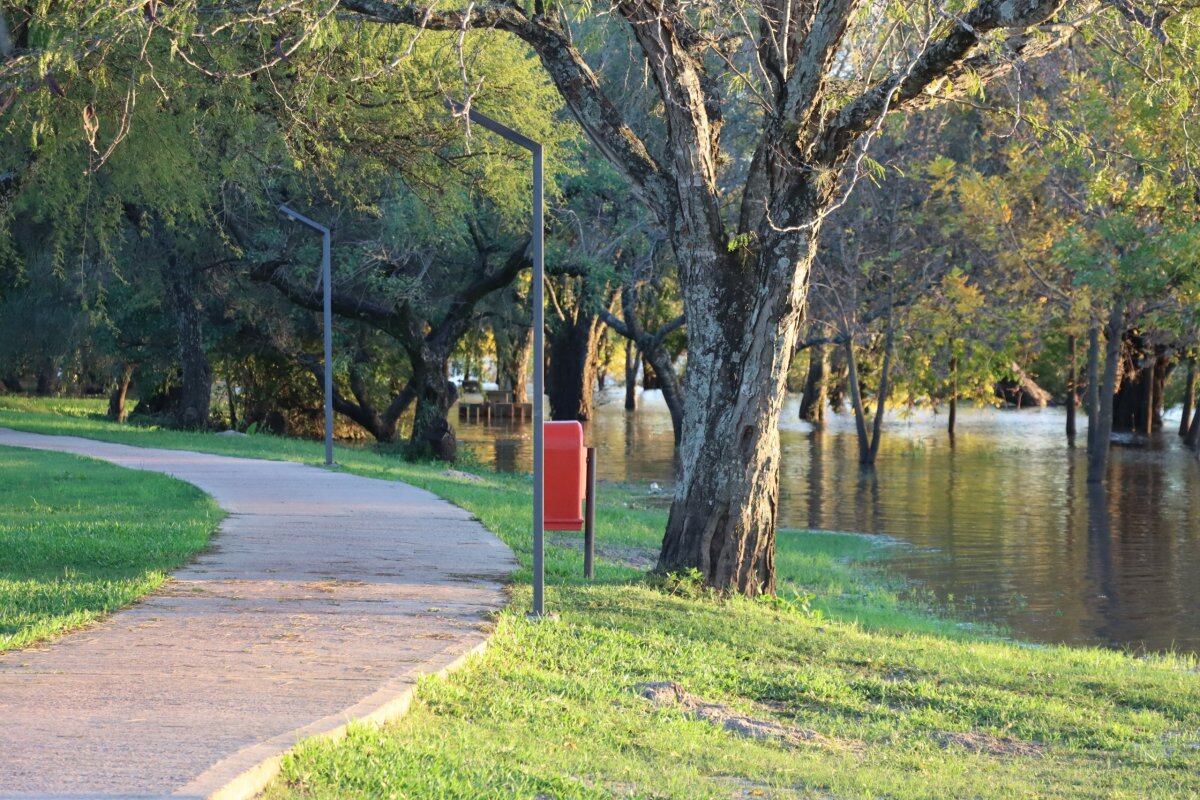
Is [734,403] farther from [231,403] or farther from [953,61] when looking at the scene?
[231,403]

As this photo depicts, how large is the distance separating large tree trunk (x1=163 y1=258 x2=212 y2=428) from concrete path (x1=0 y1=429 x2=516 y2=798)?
16.7 m

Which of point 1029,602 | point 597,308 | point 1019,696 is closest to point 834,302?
point 597,308

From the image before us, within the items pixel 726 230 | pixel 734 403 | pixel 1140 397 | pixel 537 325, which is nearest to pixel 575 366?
pixel 1140 397

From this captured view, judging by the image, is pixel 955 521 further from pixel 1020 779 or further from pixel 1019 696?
pixel 1020 779

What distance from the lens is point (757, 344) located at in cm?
1177

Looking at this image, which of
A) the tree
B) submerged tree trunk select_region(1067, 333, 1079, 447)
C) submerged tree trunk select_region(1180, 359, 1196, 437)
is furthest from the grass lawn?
submerged tree trunk select_region(1180, 359, 1196, 437)

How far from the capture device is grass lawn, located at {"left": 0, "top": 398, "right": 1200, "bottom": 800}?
6398 millimetres

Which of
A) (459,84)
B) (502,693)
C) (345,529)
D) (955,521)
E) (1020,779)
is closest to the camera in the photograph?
(1020,779)

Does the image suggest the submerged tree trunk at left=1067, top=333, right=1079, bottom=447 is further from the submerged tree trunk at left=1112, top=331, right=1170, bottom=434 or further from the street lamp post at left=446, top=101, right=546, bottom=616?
the street lamp post at left=446, top=101, right=546, bottom=616

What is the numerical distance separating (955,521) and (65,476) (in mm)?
14587

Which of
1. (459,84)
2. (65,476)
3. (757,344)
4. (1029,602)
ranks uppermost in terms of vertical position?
(459,84)

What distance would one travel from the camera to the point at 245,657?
27.0ft

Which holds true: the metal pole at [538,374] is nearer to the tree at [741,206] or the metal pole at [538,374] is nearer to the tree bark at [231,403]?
the tree at [741,206]

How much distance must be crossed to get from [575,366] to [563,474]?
40.4 metres
